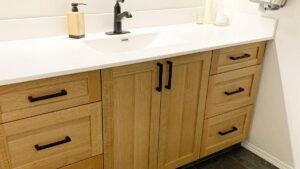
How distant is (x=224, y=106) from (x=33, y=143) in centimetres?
117

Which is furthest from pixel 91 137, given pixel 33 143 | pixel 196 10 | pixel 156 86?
pixel 196 10

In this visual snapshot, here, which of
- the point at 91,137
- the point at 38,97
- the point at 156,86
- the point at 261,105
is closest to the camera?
the point at 38,97

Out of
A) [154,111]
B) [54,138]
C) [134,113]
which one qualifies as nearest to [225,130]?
[154,111]

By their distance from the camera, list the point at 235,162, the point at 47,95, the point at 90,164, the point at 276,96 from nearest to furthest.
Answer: the point at 47,95 → the point at 90,164 → the point at 276,96 → the point at 235,162

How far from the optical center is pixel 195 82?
166 centimetres

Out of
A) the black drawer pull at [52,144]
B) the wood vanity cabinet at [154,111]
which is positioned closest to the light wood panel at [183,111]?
the wood vanity cabinet at [154,111]

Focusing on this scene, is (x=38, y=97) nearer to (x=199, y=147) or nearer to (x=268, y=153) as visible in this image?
(x=199, y=147)

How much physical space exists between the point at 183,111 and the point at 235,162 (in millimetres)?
669

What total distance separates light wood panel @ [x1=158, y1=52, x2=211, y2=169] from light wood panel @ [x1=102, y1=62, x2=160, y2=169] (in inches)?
2.9

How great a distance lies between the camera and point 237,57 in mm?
1790

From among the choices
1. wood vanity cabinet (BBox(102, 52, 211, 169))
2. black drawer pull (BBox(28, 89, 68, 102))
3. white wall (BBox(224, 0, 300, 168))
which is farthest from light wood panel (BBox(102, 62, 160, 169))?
white wall (BBox(224, 0, 300, 168))

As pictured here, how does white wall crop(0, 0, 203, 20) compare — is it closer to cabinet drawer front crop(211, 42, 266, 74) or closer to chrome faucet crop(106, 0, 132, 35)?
chrome faucet crop(106, 0, 132, 35)

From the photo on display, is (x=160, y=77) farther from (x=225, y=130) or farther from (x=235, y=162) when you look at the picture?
(x=235, y=162)

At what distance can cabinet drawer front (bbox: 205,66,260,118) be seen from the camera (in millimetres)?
1779
